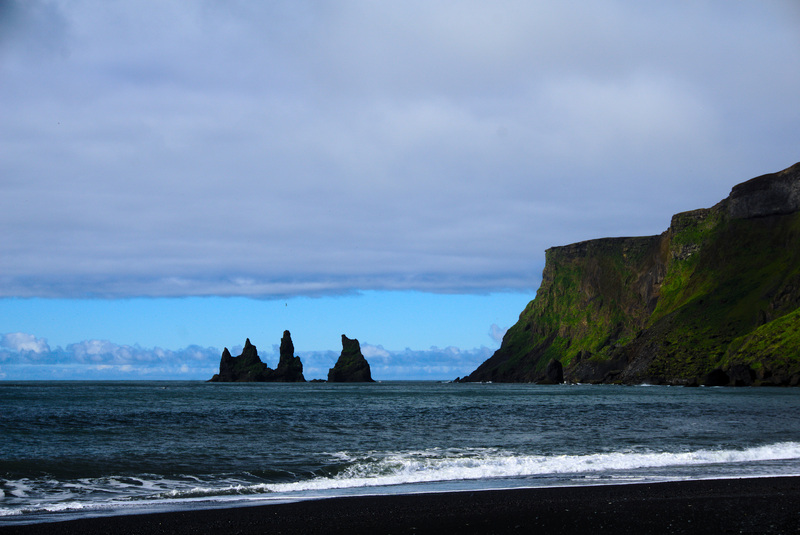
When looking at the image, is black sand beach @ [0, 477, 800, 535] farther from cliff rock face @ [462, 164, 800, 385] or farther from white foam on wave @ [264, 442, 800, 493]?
cliff rock face @ [462, 164, 800, 385]

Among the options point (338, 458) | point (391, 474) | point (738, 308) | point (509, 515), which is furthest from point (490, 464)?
point (738, 308)

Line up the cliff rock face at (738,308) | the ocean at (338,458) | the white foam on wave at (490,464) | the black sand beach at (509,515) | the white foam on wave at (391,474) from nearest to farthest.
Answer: the black sand beach at (509,515) → the white foam on wave at (391,474) → the ocean at (338,458) → the white foam on wave at (490,464) → the cliff rock face at (738,308)

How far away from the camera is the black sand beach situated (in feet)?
46.0

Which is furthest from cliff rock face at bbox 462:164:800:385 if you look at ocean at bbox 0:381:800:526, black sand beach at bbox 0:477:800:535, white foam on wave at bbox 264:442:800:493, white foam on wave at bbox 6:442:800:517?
black sand beach at bbox 0:477:800:535

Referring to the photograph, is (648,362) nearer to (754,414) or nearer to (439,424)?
(754,414)

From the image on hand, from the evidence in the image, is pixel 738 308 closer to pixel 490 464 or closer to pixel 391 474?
pixel 490 464

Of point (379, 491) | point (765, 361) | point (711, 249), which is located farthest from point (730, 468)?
point (711, 249)

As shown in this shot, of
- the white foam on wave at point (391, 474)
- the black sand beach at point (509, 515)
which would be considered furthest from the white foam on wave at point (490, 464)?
the black sand beach at point (509, 515)

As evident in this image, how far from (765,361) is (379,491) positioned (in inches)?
5245

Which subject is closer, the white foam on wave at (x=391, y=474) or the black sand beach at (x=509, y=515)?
the black sand beach at (x=509, y=515)

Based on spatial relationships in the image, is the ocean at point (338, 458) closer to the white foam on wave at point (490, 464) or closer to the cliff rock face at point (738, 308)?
the white foam on wave at point (490, 464)

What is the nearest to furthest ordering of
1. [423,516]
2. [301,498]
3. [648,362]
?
[423,516], [301,498], [648,362]

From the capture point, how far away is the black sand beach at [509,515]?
14031 millimetres

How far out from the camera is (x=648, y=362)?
17275cm
